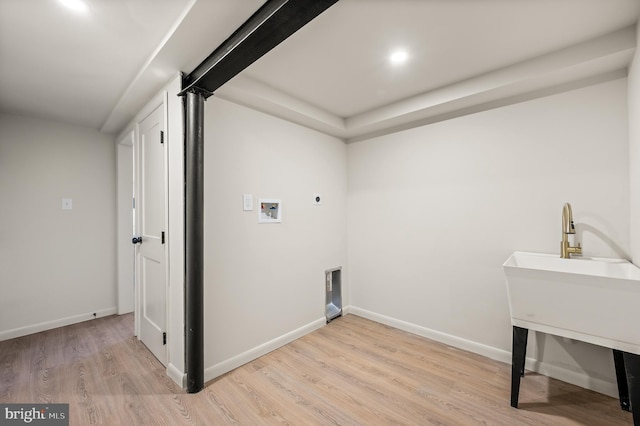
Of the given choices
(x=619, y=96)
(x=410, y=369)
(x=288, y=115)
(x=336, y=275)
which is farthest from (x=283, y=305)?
(x=619, y=96)

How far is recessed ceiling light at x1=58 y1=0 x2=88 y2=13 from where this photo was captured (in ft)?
4.59

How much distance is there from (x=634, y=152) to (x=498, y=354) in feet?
5.78

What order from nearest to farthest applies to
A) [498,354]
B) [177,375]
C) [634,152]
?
[634,152] < [177,375] < [498,354]

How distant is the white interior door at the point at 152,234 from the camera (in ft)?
7.35

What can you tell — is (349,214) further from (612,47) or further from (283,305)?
(612,47)

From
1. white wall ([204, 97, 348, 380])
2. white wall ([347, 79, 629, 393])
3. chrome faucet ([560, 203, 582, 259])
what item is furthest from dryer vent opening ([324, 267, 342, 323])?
chrome faucet ([560, 203, 582, 259])

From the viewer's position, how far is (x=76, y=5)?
4.68 ft

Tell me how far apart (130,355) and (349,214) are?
105 inches

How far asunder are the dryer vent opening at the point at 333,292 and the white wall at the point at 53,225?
2792 millimetres

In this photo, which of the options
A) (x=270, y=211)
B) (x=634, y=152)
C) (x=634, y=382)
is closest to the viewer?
(x=634, y=382)

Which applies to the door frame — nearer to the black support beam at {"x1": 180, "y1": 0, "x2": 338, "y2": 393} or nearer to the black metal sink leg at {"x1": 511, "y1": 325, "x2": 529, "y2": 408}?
the black support beam at {"x1": 180, "y1": 0, "x2": 338, "y2": 393}

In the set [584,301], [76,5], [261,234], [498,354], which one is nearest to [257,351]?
[261,234]

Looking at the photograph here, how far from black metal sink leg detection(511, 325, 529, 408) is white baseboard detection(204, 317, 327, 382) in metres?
1.80

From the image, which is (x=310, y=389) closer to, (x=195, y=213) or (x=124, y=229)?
(x=195, y=213)
